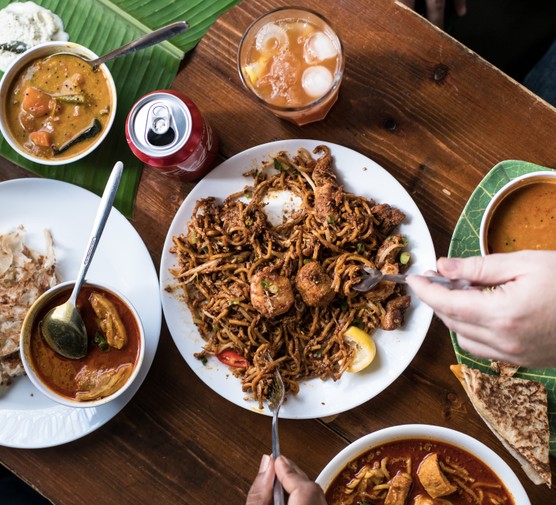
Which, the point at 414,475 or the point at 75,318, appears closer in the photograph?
the point at 75,318

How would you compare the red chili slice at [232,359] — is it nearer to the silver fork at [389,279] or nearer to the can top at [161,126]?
the silver fork at [389,279]

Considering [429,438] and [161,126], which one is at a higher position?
[161,126]

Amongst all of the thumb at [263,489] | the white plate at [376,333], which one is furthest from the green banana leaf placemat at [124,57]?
the thumb at [263,489]

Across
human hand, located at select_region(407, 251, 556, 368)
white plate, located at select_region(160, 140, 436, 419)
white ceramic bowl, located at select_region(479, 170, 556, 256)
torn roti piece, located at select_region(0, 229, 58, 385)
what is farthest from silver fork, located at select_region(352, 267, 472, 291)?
torn roti piece, located at select_region(0, 229, 58, 385)

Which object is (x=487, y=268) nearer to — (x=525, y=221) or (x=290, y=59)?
(x=525, y=221)

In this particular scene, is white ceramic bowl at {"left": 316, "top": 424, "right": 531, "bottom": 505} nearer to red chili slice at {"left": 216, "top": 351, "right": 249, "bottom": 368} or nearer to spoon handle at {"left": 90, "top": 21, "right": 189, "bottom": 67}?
red chili slice at {"left": 216, "top": 351, "right": 249, "bottom": 368}

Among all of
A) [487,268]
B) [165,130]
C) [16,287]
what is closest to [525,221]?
[487,268]
